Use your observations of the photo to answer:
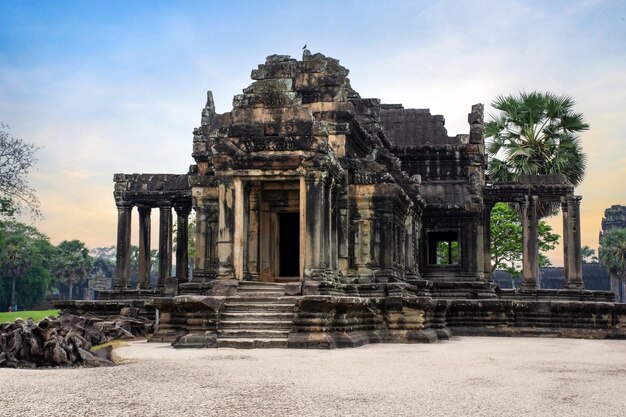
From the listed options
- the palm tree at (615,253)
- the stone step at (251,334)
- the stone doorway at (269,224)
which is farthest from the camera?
the palm tree at (615,253)

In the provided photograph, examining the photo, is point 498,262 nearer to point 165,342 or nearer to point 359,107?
point 359,107

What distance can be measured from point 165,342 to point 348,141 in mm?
7303

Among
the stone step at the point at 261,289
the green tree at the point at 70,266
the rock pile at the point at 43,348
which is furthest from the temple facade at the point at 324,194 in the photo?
the green tree at the point at 70,266

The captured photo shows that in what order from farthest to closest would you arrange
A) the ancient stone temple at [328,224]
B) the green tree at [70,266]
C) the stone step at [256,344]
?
1. the green tree at [70,266]
2. the ancient stone temple at [328,224]
3. the stone step at [256,344]

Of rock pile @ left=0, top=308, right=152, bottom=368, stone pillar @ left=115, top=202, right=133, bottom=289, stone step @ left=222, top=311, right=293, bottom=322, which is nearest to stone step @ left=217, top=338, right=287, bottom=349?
stone step @ left=222, top=311, right=293, bottom=322

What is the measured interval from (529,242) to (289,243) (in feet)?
37.4

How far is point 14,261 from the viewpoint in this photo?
68.9 meters

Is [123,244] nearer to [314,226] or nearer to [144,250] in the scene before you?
[144,250]

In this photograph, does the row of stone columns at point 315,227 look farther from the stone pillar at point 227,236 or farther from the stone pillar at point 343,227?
the stone pillar at point 343,227

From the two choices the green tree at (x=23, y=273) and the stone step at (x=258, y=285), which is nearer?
the stone step at (x=258, y=285)

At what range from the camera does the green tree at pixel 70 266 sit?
81.0 meters

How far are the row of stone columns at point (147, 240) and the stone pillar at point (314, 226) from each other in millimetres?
11726

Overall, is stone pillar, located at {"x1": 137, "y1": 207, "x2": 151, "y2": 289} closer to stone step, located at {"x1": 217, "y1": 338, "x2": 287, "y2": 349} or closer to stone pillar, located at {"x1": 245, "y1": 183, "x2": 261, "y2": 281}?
stone pillar, located at {"x1": 245, "y1": 183, "x2": 261, "y2": 281}

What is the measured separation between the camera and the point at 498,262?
45.5m
